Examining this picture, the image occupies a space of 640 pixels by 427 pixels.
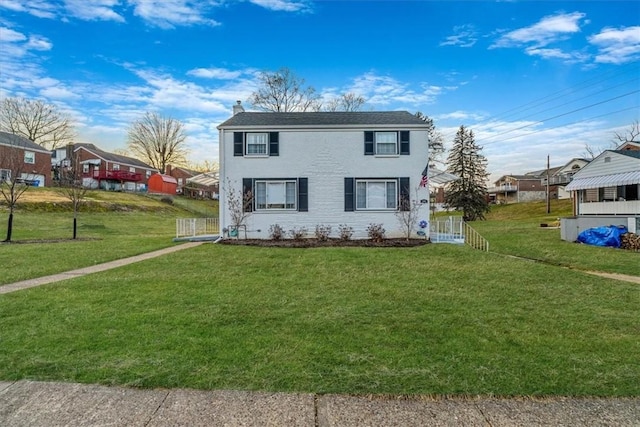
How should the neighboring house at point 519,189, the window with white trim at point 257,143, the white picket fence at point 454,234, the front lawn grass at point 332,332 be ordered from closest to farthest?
1. the front lawn grass at point 332,332
2. the white picket fence at point 454,234
3. the window with white trim at point 257,143
4. the neighboring house at point 519,189

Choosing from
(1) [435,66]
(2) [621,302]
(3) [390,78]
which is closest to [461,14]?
(1) [435,66]

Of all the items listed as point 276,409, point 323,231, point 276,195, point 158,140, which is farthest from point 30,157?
point 276,409

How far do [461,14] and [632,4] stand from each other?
231 inches

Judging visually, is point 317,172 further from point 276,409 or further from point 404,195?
point 276,409

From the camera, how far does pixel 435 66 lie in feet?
64.0

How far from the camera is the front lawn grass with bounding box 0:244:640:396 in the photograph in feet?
12.2

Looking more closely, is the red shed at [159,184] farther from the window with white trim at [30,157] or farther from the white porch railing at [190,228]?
the white porch railing at [190,228]

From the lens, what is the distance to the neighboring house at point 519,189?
71000mm

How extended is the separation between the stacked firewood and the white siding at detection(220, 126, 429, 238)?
415 inches

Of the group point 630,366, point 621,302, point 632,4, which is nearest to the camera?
point 630,366

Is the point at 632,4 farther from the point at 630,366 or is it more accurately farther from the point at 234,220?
the point at 234,220

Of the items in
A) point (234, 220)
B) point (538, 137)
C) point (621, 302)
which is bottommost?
point (621, 302)

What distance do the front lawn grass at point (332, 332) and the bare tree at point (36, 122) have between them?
53.3 metres

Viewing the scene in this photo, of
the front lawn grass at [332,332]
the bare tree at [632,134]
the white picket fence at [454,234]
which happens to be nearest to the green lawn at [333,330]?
the front lawn grass at [332,332]
